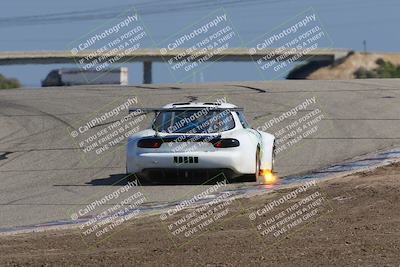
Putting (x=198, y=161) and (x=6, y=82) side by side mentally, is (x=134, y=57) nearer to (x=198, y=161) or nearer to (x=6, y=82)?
(x=6, y=82)

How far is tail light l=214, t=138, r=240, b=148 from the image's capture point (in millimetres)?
15930

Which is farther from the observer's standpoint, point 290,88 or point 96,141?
point 290,88

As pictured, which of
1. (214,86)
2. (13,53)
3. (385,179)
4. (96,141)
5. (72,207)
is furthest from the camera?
(13,53)

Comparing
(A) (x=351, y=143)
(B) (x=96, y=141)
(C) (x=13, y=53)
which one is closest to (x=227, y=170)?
(A) (x=351, y=143)

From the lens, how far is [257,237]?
9898 millimetres

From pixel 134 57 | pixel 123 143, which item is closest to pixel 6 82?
pixel 134 57

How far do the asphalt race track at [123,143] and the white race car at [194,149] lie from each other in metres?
0.33

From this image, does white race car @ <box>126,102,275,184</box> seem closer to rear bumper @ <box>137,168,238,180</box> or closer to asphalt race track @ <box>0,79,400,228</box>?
rear bumper @ <box>137,168,238,180</box>

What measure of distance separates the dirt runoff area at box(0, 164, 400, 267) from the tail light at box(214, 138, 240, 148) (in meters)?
3.20

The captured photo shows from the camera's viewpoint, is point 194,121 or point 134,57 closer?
point 194,121

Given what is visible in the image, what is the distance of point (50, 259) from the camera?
9.11 m

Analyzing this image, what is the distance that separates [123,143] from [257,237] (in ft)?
39.0

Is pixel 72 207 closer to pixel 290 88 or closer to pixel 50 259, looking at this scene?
pixel 50 259

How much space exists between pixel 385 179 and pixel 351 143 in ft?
25.3
